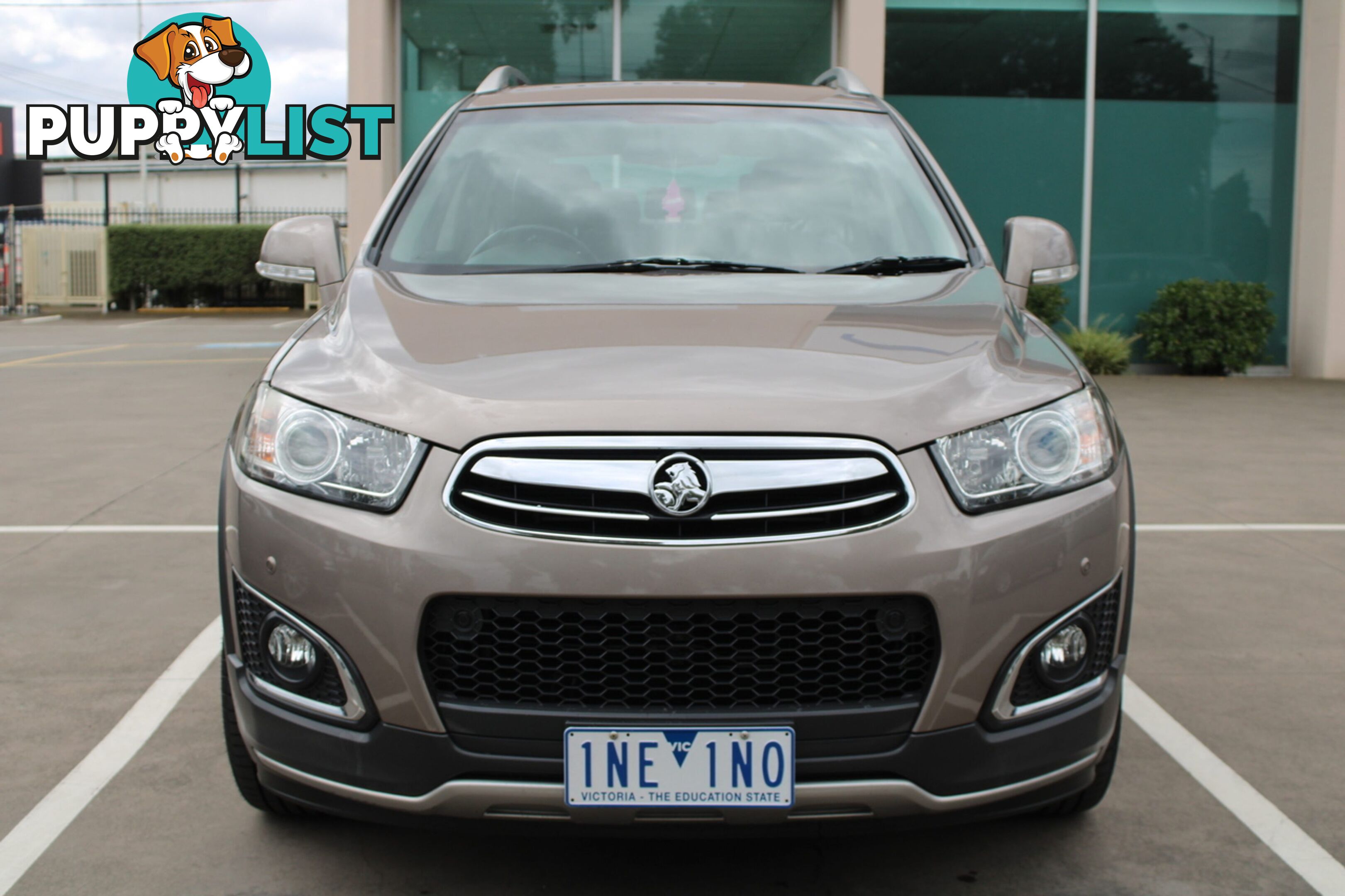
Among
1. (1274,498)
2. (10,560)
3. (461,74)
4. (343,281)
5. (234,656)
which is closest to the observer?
(234,656)

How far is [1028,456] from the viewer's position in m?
2.33

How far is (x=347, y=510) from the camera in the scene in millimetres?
2246

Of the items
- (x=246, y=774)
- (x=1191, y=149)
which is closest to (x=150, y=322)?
(x=1191, y=149)

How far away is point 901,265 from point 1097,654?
116 centimetres

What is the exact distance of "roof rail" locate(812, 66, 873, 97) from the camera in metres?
4.05

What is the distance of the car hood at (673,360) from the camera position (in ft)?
7.28

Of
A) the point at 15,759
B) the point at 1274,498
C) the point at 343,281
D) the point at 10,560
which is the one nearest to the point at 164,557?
the point at 10,560

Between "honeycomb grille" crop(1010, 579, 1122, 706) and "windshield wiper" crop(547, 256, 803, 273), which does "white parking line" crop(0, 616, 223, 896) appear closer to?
"windshield wiper" crop(547, 256, 803, 273)

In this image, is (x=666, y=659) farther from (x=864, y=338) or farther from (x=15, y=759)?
(x=15, y=759)

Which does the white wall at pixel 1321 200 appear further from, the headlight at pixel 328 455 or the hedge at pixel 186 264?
the hedge at pixel 186 264

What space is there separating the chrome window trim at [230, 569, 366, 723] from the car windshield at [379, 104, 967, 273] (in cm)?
109

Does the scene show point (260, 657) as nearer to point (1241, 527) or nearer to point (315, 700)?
point (315, 700)

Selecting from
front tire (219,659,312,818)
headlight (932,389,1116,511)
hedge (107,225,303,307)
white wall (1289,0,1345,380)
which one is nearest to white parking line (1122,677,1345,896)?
headlight (932,389,1116,511)

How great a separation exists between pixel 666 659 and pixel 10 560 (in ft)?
13.6
